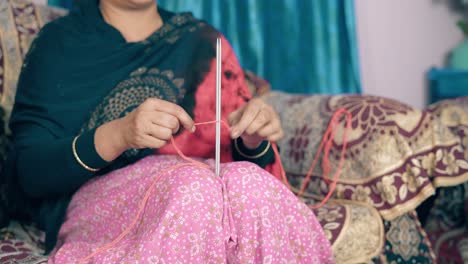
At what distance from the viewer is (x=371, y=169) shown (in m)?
1.29

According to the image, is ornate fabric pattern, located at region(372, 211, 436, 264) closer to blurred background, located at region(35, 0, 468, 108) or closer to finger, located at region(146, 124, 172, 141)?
finger, located at region(146, 124, 172, 141)

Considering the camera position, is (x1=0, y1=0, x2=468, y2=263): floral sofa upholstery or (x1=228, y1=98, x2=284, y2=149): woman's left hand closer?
(x1=228, y1=98, x2=284, y2=149): woman's left hand

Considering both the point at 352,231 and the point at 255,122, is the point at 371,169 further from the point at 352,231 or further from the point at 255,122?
the point at 255,122

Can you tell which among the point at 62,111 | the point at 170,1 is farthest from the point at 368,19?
the point at 62,111

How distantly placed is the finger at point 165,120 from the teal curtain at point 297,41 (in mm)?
1261

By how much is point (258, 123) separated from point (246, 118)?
4cm

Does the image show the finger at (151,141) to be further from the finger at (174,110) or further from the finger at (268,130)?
the finger at (268,130)

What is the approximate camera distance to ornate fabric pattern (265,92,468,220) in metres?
1.26

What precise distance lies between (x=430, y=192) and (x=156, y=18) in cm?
79

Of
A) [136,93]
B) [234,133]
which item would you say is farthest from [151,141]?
[136,93]

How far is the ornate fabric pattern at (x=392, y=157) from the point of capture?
1260 millimetres

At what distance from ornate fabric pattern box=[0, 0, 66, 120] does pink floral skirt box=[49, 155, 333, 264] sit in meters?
0.57

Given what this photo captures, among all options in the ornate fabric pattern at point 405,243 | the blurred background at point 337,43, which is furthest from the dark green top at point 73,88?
the blurred background at point 337,43

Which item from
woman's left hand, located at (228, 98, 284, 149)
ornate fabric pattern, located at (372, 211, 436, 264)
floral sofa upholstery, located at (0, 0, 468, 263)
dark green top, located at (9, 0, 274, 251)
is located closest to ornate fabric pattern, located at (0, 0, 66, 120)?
floral sofa upholstery, located at (0, 0, 468, 263)
